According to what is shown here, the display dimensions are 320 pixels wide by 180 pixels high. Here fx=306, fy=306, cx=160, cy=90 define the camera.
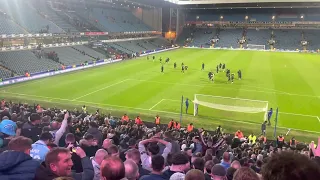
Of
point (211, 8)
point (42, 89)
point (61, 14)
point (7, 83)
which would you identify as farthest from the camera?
point (211, 8)

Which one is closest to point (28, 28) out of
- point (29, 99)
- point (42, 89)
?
point (42, 89)

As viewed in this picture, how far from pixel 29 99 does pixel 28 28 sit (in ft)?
86.8

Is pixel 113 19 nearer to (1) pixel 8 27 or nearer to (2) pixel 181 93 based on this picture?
(1) pixel 8 27

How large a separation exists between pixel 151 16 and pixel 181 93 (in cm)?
7160

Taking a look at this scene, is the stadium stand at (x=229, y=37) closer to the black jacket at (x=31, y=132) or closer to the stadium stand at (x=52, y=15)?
the stadium stand at (x=52, y=15)

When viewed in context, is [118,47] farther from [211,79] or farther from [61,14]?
[211,79]

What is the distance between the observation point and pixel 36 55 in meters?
46.8

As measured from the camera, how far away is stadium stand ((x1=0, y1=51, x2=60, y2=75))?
1581 inches

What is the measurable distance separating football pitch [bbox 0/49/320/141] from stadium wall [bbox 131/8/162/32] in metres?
54.7

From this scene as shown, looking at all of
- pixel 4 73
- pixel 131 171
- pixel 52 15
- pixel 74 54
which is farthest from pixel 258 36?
pixel 131 171

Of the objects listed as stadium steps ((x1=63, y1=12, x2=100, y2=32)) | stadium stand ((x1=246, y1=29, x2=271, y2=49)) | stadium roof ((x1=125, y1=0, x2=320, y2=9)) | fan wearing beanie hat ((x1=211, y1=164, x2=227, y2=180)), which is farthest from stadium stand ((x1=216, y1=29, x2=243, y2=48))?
fan wearing beanie hat ((x1=211, y1=164, x2=227, y2=180))

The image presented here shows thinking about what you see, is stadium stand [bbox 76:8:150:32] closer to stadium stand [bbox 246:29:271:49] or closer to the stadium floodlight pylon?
stadium stand [bbox 246:29:271:49]

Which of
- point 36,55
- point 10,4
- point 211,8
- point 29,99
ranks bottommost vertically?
point 29,99

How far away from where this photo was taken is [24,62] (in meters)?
42.7
